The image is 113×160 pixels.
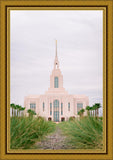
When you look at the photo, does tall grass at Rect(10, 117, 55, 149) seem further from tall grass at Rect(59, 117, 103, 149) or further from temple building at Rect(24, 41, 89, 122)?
temple building at Rect(24, 41, 89, 122)

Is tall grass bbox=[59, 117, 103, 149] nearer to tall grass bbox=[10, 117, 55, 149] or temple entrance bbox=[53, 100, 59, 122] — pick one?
tall grass bbox=[10, 117, 55, 149]

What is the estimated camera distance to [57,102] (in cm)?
2420

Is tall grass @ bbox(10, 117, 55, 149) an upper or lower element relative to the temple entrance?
upper

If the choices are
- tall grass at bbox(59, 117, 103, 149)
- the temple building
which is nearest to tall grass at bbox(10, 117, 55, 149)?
tall grass at bbox(59, 117, 103, 149)

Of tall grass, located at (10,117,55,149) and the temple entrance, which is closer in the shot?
tall grass, located at (10,117,55,149)

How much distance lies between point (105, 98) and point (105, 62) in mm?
561

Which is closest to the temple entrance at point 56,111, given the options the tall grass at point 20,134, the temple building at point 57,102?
the temple building at point 57,102

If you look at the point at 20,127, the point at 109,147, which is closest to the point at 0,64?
the point at 20,127

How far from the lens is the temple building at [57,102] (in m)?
20.4

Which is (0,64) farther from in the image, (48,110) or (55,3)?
(48,110)

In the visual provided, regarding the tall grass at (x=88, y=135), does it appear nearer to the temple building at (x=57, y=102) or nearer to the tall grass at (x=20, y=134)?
the tall grass at (x=20, y=134)

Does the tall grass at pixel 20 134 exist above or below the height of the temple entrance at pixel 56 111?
above

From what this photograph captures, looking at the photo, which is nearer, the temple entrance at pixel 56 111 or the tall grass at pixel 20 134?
the tall grass at pixel 20 134

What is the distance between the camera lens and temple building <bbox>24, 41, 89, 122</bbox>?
67.0ft
